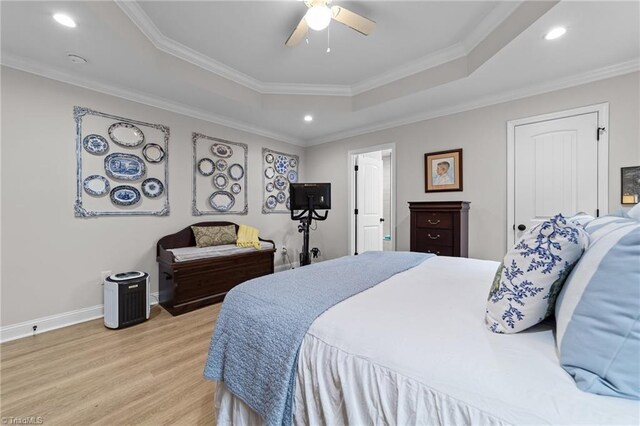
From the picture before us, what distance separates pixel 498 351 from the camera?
2.30ft

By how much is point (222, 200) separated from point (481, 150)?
3.49 m

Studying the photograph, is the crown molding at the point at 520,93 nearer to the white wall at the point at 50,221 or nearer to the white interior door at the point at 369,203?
the white interior door at the point at 369,203

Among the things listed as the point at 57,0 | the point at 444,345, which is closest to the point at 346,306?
the point at 444,345

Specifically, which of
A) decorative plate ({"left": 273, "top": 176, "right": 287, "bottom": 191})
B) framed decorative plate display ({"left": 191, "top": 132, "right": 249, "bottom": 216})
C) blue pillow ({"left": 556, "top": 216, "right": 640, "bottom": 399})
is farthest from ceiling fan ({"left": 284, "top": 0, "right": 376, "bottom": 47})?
decorative plate ({"left": 273, "top": 176, "right": 287, "bottom": 191})

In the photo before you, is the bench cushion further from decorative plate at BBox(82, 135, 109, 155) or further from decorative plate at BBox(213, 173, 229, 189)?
decorative plate at BBox(82, 135, 109, 155)

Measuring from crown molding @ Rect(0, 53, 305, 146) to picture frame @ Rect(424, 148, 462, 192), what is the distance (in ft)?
8.44

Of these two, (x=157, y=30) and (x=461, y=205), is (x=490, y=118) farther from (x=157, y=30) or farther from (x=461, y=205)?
(x=157, y=30)

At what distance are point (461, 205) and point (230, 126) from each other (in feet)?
10.8

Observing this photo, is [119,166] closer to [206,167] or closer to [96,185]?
[96,185]

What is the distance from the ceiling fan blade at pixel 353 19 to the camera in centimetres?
180

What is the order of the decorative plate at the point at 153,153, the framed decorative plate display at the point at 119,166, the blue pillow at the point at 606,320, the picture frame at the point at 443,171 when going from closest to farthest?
the blue pillow at the point at 606,320
the framed decorative plate display at the point at 119,166
the decorative plate at the point at 153,153
the picture frame at the point at 443,171

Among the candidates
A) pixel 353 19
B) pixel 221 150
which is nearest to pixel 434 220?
pixel 353 19

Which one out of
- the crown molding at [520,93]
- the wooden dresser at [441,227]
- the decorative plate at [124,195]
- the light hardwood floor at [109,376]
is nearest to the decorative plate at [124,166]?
the decorative plate at [124,195]

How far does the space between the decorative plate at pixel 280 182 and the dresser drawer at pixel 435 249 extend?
8.33ft
